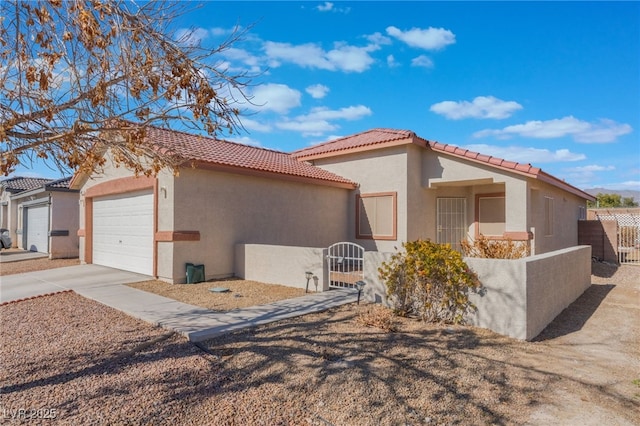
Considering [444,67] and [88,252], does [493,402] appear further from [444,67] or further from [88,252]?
[88,252]

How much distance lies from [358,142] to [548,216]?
24.7 feet

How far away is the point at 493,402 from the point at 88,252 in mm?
Result: 16163

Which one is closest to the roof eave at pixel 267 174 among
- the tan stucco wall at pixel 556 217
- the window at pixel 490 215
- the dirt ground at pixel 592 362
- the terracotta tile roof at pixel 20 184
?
the window at pixel 490 215

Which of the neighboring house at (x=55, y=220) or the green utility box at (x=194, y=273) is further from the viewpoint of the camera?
the neighboring house at (x=55, y=220)

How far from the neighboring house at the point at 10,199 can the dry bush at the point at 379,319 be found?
1105 inches

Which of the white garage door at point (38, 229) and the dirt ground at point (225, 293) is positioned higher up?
the white garage door at point (38, 229)

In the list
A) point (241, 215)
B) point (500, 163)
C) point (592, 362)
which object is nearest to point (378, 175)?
point (500, 163)

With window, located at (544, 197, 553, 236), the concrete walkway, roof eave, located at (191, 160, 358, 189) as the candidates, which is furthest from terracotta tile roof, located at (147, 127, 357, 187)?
window, located at (544, 197, 553, 236)

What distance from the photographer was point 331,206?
15.2 metres

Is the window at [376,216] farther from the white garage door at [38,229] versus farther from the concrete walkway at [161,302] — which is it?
the white garage door at [38,229]

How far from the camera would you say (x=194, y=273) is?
10883mm

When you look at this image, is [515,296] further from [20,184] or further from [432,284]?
[20,184]

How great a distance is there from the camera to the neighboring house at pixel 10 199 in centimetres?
2669

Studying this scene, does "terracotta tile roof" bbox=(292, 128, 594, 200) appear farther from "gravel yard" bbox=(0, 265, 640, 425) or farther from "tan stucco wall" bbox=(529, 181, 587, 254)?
"gravel yard" bbox=(0, 265, 640, 425)
